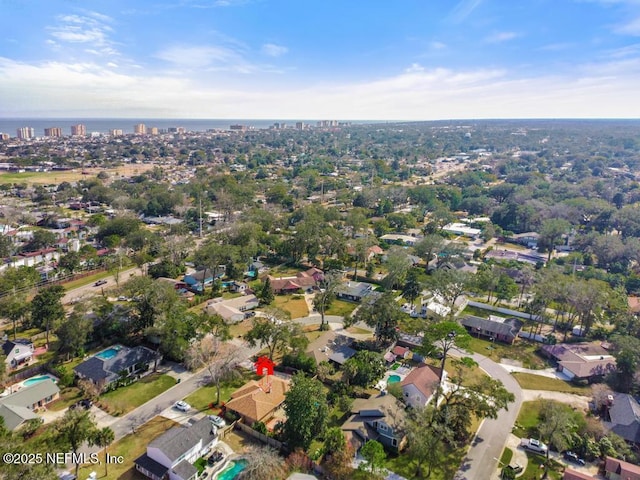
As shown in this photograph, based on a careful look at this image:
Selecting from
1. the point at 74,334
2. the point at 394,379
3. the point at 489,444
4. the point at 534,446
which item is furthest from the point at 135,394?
the point at 534,446

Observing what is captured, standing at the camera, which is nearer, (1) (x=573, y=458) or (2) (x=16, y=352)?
(1) (x=573, y=458)

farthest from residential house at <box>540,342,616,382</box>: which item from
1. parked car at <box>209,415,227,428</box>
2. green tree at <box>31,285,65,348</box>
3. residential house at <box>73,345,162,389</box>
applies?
green tree at <box>31,285,65,348</box>

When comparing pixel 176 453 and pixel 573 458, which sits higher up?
pixel 176 453

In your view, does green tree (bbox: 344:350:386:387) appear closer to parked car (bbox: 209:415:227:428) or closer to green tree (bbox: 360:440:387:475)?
green tree (bbox: 360:440:387:475)

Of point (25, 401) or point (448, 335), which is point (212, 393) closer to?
point (25, 401)

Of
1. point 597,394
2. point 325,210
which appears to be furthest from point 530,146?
point 597,394

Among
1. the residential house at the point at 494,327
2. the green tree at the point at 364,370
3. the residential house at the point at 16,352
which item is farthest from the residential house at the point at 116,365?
the residential house at the point at 494,327
